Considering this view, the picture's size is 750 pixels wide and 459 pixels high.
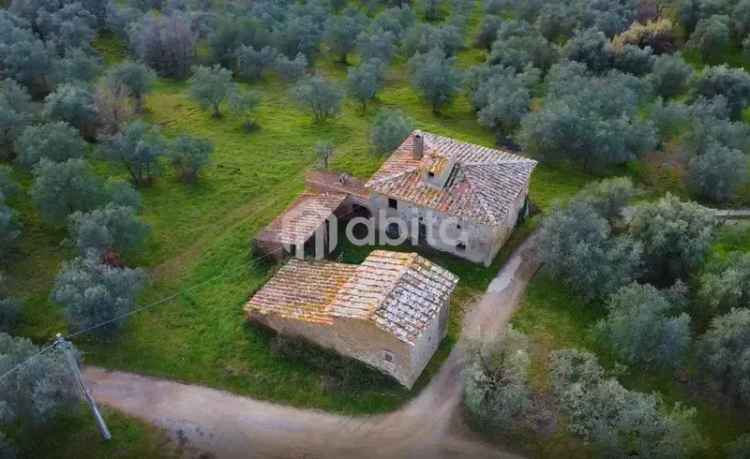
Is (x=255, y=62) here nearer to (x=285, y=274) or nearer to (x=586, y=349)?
(x=285, y=274)

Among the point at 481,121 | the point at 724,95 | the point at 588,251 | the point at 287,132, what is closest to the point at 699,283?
the point at 588,251

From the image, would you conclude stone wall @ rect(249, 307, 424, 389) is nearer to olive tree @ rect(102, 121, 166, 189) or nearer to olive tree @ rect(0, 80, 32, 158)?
olive tree @ rect(102, 121, 166, 189)

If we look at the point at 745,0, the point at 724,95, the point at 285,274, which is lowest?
the point at 285,274

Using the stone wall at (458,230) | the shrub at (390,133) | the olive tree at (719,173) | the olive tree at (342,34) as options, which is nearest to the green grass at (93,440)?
the stone wall at (458,230)

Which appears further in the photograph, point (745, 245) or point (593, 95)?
point (593, 95)

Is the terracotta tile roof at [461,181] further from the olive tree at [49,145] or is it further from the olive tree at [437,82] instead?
the olive tree at [49,145]

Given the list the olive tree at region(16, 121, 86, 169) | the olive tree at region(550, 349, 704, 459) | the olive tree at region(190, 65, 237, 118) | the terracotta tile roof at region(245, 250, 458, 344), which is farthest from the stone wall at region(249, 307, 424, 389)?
the olive tree at region(190, 65, 237, 118)

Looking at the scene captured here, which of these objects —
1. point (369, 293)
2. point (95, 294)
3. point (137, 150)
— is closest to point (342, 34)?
point (137, 150)
